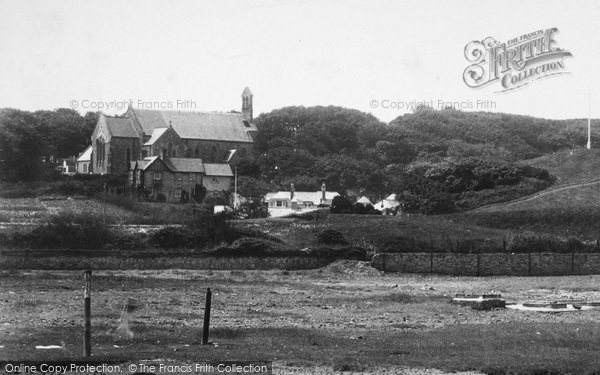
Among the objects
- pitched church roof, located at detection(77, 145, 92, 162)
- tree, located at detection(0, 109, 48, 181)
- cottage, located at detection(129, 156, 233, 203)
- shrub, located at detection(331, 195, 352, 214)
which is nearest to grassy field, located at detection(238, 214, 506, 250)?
shrub, located at detection(331, 195, 352, 214)

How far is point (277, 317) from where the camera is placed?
99.3 ft

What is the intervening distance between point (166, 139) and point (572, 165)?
1903 inches

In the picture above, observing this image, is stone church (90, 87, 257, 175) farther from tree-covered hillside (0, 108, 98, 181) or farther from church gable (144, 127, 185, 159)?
tree-covered hillside (0, 108, 98, 181)

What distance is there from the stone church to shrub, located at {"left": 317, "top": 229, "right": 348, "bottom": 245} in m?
55.4

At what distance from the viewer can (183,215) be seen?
265 feet

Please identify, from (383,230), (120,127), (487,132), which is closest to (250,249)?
(383,230)

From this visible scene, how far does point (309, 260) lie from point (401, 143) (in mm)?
92354

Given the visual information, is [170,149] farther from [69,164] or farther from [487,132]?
[487,132]

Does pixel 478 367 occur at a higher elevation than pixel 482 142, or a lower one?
lower

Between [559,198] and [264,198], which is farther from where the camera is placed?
[264,198]

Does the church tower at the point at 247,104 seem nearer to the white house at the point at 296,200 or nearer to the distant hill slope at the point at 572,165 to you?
the white house at the point at 296,200

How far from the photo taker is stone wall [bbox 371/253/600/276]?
58125mm

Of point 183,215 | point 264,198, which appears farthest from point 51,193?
point 264,198

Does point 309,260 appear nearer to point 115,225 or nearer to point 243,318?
point 115,225
